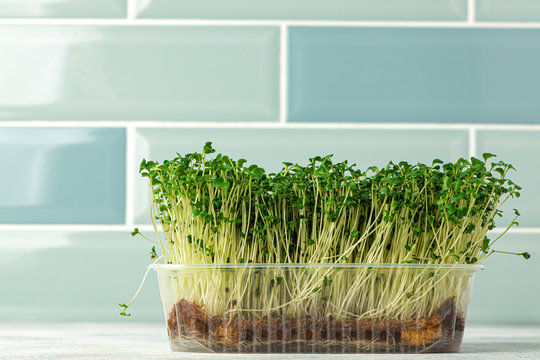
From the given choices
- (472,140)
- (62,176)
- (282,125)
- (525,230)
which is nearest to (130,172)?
(62,176)

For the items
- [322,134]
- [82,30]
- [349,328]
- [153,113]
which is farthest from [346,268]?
[82,30]

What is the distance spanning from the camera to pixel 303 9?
124cm

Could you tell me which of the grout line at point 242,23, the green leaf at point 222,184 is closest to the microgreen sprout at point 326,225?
the green leaf at point 222,184

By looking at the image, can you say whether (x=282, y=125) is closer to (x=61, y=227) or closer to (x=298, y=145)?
(x=298, y=145)

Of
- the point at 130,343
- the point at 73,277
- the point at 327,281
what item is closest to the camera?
the point at 327,281

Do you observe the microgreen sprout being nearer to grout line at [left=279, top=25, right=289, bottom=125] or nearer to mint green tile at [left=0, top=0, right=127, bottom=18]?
grout line at [left=279, top=25, right=289, bottom=125]

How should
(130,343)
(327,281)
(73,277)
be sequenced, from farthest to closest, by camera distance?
(73,277) → (130,343) → (327,281)

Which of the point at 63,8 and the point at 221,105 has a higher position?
the point at 63,8

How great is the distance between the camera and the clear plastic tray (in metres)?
0.69

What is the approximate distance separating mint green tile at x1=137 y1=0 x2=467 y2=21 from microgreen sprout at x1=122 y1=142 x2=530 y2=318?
0.59 m

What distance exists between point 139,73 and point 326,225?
0.67 metres

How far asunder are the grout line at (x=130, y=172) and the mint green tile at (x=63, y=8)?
0.25 meters

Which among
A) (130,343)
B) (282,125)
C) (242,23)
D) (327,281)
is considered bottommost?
(130,343)

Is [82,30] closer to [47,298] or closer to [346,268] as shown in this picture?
[47,298]
